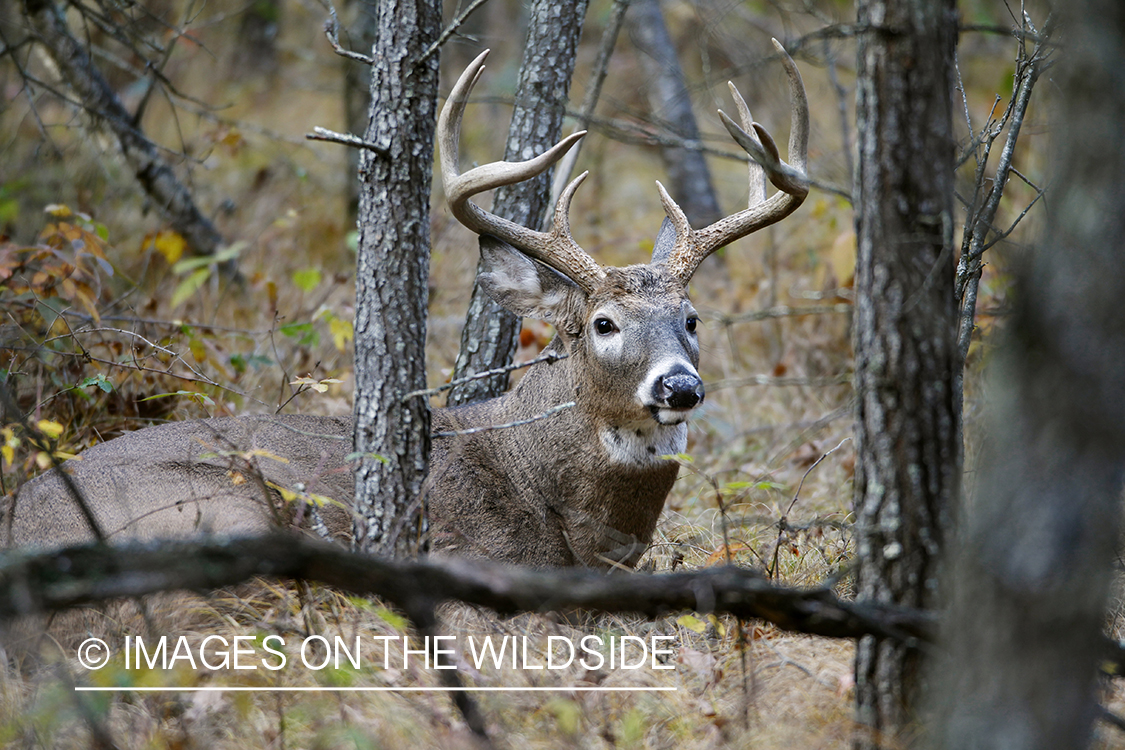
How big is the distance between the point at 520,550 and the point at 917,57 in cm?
301

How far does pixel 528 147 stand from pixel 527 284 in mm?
992

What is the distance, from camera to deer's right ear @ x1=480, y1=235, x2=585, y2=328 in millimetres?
5180

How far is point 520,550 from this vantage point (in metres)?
4.92

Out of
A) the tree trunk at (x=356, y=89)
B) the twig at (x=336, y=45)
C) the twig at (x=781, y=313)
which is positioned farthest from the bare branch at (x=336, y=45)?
the tree trunk at (x=356, y=89)

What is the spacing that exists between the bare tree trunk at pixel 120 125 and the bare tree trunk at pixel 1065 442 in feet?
22.2

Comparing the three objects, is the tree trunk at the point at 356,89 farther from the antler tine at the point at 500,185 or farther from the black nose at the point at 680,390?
the black nose at the point at 680,390

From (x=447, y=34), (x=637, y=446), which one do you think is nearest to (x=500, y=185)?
(x=447, y=34)

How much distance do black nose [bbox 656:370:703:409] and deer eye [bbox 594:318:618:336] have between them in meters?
0.48

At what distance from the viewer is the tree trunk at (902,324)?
271cm

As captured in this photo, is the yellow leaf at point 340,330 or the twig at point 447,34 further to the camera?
the yellow leaf at point 340,330

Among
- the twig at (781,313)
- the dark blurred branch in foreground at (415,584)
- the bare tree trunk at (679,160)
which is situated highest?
the bare tree trunk at (679,160)

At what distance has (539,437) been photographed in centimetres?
512

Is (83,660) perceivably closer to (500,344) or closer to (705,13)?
(500,344)

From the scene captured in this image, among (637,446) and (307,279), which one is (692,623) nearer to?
(637,446)
